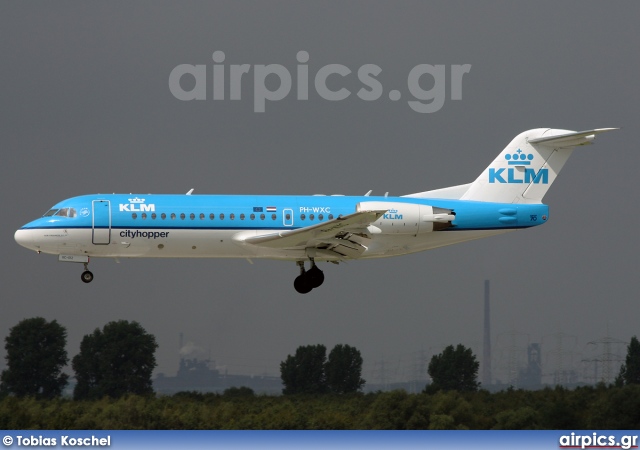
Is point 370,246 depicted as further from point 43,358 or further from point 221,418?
point 43,358

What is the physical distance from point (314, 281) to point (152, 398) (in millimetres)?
6209

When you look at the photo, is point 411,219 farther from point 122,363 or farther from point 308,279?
point 122,363

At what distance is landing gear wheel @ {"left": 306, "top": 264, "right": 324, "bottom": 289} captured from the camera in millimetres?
40625

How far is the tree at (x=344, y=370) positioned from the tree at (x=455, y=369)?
289cm

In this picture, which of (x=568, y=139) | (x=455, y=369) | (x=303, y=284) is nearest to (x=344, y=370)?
(x=455, y=369)

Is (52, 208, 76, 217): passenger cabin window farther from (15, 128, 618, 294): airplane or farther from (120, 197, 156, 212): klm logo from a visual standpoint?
(120, 197, 156, 212): klm logo

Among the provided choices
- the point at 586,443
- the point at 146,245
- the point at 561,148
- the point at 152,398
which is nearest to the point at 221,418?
the point at 152,398

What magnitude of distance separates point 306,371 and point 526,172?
37.9 ft

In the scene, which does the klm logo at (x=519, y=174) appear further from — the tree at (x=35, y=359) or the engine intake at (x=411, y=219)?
the tree at (x=35, y=359)

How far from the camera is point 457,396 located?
1617 inches

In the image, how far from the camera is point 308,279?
40719mm

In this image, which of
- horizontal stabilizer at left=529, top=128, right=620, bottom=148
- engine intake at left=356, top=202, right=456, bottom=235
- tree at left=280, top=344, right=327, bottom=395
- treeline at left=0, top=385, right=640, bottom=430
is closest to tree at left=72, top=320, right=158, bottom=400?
tree at left=280, top=344, right=327, bottom=395

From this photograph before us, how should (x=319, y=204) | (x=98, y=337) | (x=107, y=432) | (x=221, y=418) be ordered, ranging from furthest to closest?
1. (x=98, y=337)
2. (x=319, y=204)
3. (x=221, y=418)
4. (x=107, y=432)

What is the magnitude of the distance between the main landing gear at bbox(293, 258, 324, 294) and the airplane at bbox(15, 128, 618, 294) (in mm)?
32
